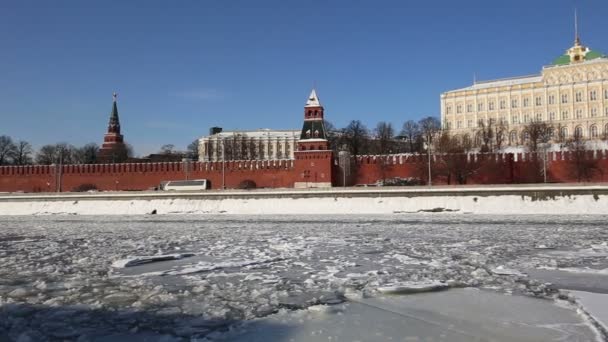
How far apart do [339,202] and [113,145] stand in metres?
66.5

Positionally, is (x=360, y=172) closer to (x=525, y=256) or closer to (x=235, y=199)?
(x=235, y=199)

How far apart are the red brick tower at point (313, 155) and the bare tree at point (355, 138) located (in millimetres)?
18548

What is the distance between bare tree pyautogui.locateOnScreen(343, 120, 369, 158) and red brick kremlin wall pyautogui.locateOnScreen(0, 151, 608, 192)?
1901 centimetres

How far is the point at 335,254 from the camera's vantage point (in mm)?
11547

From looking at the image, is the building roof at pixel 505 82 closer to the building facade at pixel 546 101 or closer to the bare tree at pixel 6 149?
the building facade at pixel 546 101

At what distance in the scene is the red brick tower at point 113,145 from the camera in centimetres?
8479

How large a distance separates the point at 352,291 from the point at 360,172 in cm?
4215

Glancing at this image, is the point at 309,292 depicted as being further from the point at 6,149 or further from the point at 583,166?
the point at 6,149

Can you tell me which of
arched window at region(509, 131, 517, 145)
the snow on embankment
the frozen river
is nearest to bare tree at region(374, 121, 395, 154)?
arched window at region(509, 131, 517, 145)

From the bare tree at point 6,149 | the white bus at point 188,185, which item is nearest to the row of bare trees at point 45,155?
the bare tree at point 6,149

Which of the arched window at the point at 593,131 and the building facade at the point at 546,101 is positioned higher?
the building facade at the point at 546,101

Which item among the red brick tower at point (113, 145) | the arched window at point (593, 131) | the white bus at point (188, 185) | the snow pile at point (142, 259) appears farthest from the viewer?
the red brick tower at point (113, 145)

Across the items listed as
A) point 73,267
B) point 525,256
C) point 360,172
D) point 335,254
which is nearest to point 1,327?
point 73,267

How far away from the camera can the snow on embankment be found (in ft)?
89.1
